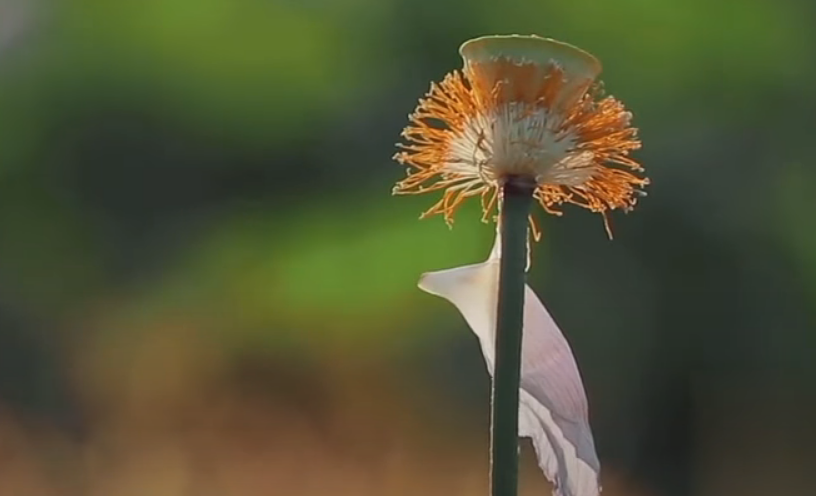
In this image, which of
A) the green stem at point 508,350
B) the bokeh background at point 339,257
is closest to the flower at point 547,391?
the green stem at point 508,350

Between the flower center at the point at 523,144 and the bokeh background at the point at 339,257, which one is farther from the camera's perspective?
the bokeh background at the point at 339,257

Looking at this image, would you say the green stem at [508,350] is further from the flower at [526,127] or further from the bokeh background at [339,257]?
the bokeh background at [339,257]

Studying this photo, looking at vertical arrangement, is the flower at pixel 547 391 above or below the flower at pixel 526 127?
below

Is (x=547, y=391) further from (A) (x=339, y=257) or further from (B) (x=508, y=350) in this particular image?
(A) (x=339, y=257)

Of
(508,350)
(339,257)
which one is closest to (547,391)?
(508,350)

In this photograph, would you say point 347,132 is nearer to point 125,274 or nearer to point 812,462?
point 125,274

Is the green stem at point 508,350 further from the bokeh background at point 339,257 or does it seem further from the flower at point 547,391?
the bokeh background at point 339,257
